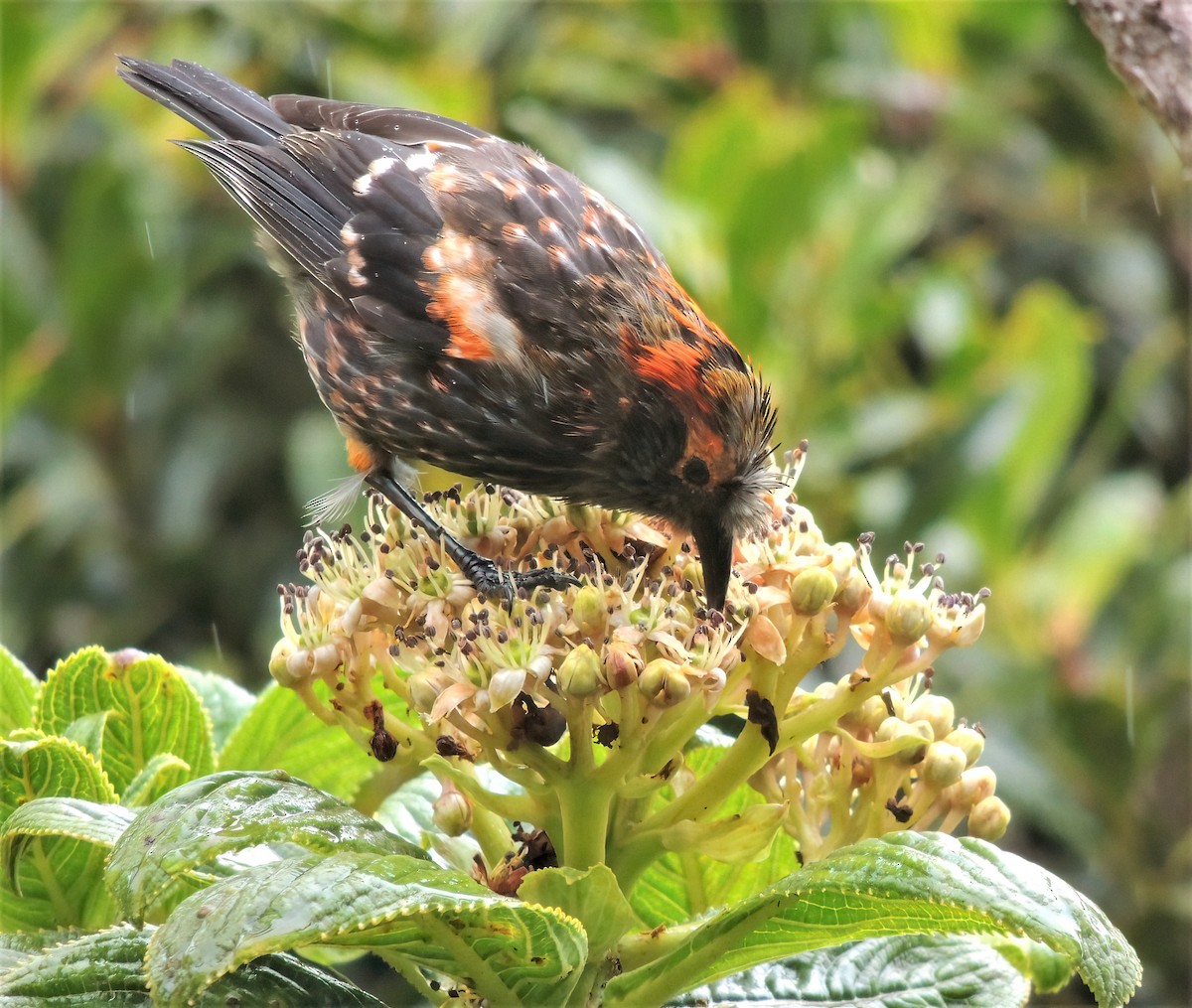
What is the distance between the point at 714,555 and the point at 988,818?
57cm

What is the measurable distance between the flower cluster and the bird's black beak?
1.0 inches

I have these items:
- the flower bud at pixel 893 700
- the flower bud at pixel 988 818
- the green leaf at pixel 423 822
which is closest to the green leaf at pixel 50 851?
the green leaf at pixel 423 822

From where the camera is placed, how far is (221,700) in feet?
8.63

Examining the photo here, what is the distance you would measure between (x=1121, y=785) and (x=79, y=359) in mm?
3550

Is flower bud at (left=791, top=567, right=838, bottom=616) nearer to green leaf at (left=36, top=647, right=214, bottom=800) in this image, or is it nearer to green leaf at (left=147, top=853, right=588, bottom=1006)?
green leaf at (left=147, top=853, right=588, bottom=1006)

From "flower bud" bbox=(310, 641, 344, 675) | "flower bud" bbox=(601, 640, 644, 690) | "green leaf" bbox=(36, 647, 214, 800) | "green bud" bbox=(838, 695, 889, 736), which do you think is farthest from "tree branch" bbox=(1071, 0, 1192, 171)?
"green leaf" bbox=(36, 647, 214, 800)

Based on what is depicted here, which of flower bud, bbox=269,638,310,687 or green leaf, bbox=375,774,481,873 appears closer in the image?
flower bud, bbox=269,638,310,687

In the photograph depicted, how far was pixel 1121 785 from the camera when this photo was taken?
15.2 feet

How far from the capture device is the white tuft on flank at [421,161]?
→ 11.0 ft

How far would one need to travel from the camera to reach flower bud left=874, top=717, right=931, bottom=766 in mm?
1983

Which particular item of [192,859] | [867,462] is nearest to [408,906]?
[192,859]

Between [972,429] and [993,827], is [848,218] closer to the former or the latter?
[972,429]

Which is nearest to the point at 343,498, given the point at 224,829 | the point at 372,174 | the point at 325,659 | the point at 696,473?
the point at 372,174

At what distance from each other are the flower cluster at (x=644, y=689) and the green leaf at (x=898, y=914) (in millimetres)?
158
